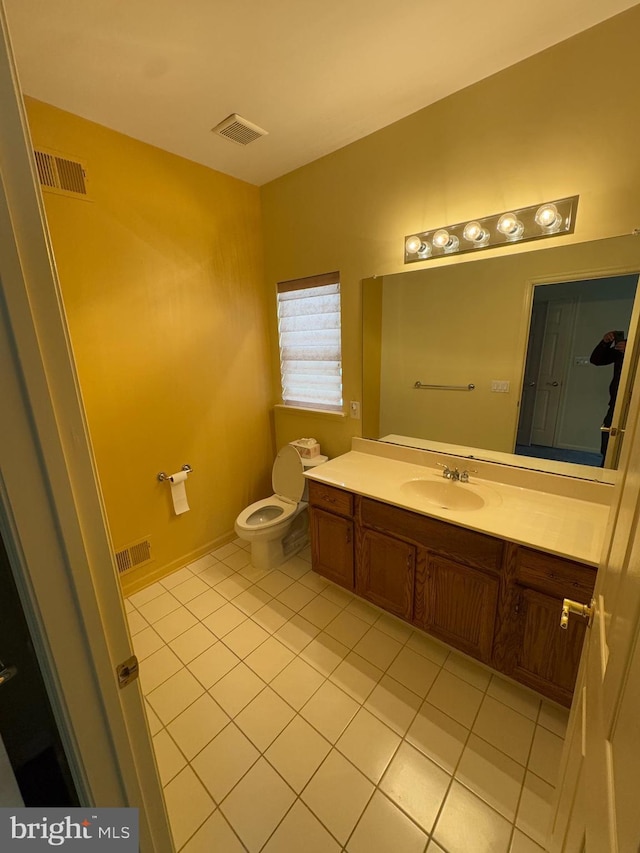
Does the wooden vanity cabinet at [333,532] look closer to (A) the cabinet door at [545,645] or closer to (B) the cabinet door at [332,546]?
(B) the cabinet door at [332,546]

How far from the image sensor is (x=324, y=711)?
1.50 m

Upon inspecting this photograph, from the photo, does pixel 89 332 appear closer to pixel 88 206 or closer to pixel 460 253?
pixel 88 206

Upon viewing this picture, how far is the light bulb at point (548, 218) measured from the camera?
57.7 inches

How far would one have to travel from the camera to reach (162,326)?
7.03ft

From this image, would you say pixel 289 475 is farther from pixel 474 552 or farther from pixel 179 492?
pixel 474 552

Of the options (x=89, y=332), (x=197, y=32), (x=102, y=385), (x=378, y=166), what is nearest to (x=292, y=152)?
(x=378, y=166)

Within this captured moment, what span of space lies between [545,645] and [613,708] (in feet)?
3.44

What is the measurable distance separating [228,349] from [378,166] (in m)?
1.47

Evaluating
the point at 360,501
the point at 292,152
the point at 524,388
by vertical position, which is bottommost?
the point at 360,501

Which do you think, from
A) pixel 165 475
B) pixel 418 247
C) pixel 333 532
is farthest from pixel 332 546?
pixel 418 247

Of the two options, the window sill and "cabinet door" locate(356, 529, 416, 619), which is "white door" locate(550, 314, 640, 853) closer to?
"cabinet door" locate(356, 529, 416, 619)

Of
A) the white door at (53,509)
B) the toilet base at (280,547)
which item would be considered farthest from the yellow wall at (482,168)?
the white door at (53,509)

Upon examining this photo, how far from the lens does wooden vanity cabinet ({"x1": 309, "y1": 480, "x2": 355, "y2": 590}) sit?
Answer: 1.93m

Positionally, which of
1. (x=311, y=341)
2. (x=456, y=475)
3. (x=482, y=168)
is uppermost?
(x=482, y=168)
